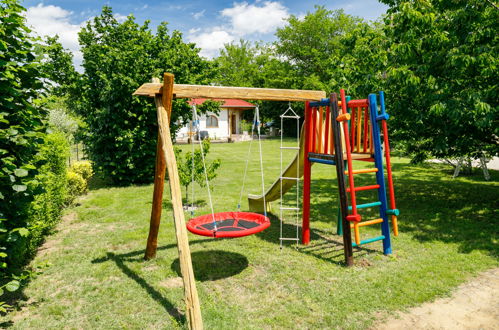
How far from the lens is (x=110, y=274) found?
203 inches

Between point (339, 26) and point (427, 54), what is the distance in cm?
3447

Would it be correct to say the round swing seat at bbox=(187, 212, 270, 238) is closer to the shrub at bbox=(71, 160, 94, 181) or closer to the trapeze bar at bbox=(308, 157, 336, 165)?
the trapeze bar at bbox=(308, 157, 336, 165)

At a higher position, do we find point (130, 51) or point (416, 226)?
point (130, 51)

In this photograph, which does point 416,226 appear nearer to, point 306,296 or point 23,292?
point 306,296

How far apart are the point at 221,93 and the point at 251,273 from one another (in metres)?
2.72

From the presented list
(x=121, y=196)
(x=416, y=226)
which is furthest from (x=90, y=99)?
(x=416, y=226)

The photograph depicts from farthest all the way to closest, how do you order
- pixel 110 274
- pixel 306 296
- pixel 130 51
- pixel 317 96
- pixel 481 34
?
pixel 130 51 < pixel 481 34 < pixel 317 96 < pixel 110 274 < pixel 306 296

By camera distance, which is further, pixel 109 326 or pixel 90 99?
pixel 90 99

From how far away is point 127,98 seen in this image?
11.7 m

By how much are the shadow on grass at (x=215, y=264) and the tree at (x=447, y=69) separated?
4.51m

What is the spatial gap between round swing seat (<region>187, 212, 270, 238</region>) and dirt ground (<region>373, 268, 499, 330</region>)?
2052 mm

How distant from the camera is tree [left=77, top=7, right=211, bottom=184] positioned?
11.6 metres

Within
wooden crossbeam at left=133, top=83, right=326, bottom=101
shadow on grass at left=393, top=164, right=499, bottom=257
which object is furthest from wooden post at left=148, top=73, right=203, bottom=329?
shadow on grass at left=393, top=164, right=499, bottom=257

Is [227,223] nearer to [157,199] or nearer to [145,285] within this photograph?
[157,199]
